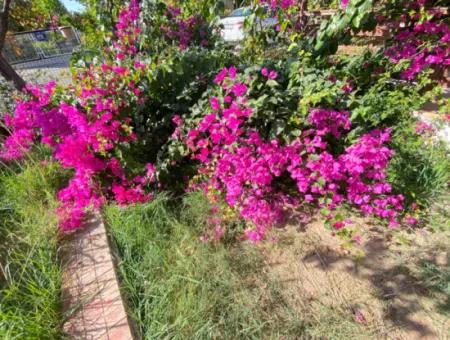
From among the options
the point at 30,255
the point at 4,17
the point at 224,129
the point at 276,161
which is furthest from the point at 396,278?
the point at 4,17

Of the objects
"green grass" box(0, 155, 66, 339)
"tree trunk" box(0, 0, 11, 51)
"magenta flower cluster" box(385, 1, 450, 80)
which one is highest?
"tree trunk" box(0, 0, 11, 51)

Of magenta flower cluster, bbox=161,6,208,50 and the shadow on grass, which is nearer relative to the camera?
the shadow on grass

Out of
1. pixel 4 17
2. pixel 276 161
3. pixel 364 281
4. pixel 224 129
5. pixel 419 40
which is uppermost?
pixel 4 17

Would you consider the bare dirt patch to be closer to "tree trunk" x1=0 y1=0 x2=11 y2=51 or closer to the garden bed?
the garden bed

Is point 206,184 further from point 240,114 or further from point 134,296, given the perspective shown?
point 134,296

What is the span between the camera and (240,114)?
1785mm

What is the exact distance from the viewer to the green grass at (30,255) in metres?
1.28

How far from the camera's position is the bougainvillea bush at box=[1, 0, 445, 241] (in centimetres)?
189

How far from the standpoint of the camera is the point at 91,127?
1.93 metres

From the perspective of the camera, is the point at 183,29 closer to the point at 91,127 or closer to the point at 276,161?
the point at 91,127

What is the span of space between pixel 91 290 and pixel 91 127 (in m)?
1.17

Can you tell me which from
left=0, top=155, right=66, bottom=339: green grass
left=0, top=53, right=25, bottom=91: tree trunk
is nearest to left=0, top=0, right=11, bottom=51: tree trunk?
left=0, top=53, right=25, bottom=91: tree trunk

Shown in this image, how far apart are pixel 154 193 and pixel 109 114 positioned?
792mm

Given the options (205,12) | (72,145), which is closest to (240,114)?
(205,12)
